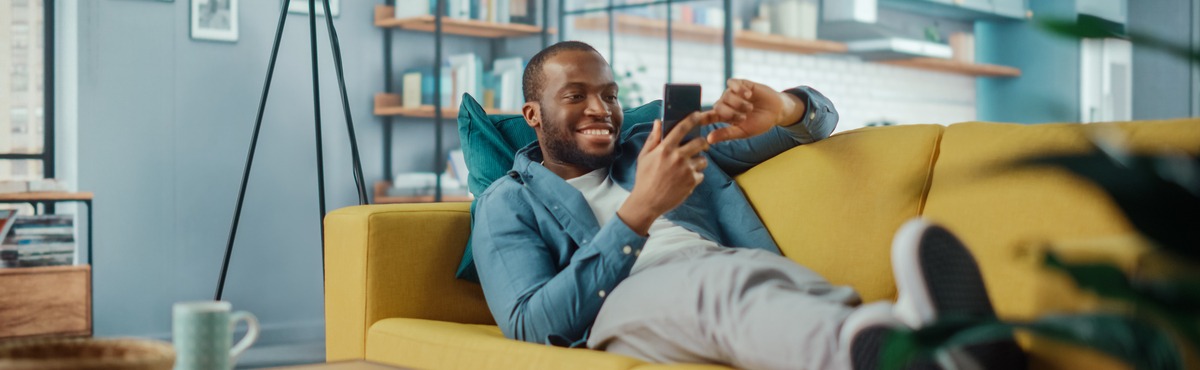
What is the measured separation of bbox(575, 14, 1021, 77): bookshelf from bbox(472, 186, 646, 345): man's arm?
10.6 ft

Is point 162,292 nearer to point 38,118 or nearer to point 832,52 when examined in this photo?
point 38,118

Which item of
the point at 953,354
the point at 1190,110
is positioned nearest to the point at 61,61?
the point at 953,354

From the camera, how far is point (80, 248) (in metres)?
4.05

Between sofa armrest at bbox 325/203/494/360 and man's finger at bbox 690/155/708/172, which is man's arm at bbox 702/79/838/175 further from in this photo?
sofa armrest at bbox 325/203/494/360

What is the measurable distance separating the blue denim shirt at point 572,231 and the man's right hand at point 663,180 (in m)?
0.03

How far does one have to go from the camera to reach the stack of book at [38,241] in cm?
364

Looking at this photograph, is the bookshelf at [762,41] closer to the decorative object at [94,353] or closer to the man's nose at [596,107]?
the man's nose at [596,107]

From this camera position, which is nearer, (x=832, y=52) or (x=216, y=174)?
(x=216, y=174)

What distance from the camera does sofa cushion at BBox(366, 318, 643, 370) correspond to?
153 centimetres

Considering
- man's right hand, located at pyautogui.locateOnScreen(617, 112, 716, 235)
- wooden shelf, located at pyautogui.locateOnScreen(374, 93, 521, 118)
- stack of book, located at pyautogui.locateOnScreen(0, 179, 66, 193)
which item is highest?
wooden shelf, located at pyautogui.locateOnScreen(374, 93, 521, 118)

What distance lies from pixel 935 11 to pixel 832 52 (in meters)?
1.01

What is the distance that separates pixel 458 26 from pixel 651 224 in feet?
10.9

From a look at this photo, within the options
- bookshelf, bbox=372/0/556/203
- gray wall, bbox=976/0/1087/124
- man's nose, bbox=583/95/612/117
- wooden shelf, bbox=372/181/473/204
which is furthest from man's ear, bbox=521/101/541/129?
gray wall, bbox=976/0/1087/124

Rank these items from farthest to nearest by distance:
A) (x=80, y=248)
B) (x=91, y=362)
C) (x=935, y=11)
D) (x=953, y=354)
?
1. (x=935, y=11)
2. (x=80, y=248)
3. (x=953, y=354)
4. (x=91, y=362)
